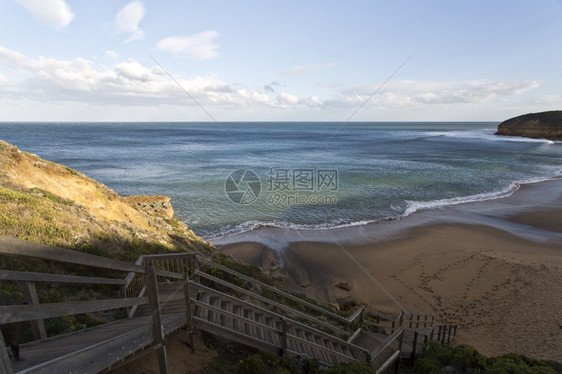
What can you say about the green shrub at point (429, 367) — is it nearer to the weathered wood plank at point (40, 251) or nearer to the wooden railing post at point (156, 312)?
the wooden railing post at point (156, 312)

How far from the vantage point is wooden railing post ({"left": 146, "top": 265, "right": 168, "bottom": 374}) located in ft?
13.6

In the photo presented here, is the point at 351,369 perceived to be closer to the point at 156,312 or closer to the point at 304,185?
the point at 156,312

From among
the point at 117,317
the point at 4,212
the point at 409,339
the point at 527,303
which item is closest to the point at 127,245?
the point at 4,212


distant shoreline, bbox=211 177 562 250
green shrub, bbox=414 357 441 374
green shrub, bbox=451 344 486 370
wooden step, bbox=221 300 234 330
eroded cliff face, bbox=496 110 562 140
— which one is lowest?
distant shoreline, bbox=211 177 562 250

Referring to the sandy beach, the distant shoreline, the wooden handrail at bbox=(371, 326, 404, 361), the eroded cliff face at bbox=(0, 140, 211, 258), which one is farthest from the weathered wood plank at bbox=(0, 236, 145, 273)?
the distant shoreline

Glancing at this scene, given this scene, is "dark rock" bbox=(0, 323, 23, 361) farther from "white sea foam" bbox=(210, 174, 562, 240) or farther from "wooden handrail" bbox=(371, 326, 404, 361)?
"white sea foam" bbox=(210, 174, 562, 240)

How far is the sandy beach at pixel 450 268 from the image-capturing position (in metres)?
11.9

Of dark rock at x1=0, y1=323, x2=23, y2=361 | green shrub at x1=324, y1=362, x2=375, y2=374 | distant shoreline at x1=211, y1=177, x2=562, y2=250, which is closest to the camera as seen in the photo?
dark rock at x1=0, y1=323, x2=23, y2=361

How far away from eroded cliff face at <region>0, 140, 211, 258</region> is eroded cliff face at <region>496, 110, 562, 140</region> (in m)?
126

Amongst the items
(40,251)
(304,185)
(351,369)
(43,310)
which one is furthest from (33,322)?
(304,185)

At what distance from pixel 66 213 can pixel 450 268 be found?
58.0 feet

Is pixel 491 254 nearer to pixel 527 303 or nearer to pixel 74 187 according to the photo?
pixel 527 303

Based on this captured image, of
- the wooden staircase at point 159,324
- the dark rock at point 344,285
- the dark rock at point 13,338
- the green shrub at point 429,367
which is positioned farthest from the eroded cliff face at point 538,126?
the dark rock at point 13,338

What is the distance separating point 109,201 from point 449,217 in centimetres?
2424
